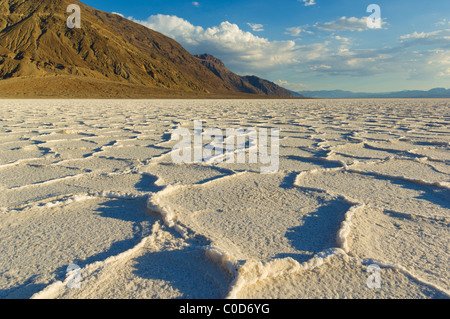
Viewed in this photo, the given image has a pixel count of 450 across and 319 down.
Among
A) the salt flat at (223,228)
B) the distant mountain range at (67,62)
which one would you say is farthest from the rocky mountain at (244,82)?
the salt flat at (223,228)

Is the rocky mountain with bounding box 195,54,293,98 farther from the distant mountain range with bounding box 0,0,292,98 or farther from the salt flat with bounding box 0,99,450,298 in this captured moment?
the salt flat with bounding box 0,99,450,298

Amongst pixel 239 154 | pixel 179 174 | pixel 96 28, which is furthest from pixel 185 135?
pixel 96 28

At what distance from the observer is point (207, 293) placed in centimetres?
89

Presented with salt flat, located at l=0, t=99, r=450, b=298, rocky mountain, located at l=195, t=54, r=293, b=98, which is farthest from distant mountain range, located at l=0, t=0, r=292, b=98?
rocky mountain, located at l=195, t=54, r=293, b=98

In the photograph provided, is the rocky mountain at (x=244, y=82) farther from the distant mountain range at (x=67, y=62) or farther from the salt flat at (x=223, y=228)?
the salt flat at (x=223, y=228)

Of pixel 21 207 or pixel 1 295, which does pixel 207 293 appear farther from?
pixel 21 207

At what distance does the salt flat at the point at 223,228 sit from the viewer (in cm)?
92

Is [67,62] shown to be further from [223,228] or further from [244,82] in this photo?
[244,82]

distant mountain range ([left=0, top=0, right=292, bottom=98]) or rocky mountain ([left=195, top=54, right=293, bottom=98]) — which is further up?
rocky mountain ([left=195, top=54, right=293, bottom=98])

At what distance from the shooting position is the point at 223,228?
130 cm

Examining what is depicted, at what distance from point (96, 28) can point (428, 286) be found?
47.7 meters

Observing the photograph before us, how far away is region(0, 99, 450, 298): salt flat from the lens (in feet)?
3.02

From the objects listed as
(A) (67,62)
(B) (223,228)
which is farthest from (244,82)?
(B) (223,228)

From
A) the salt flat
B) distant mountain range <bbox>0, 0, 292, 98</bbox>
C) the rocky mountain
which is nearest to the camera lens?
the salt flat
